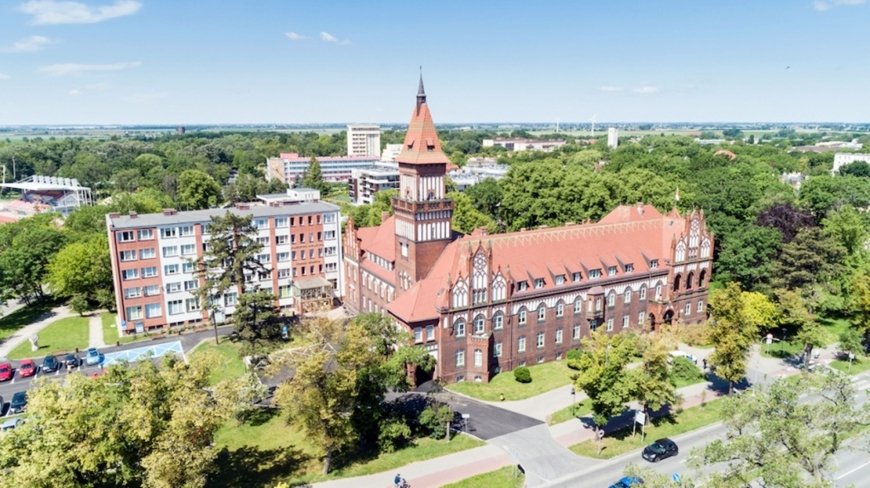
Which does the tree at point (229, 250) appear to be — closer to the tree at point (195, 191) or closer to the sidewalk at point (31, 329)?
the sidewalk at point (31, 329)

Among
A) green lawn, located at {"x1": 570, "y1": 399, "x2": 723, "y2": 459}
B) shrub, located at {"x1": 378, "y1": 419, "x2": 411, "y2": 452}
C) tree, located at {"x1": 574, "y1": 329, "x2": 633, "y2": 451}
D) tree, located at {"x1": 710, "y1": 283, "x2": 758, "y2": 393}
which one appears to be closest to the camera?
tree, located at {"x1": 574, "y1": 329, "x2": 633, "y2": 451}

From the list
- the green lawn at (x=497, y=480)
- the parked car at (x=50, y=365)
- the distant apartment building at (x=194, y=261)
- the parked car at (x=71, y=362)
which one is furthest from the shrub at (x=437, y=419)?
the parked car at (x=50, y=365)

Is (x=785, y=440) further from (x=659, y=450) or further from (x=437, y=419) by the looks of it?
(x=437, y=419)

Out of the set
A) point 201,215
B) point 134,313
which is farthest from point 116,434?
point 201,215

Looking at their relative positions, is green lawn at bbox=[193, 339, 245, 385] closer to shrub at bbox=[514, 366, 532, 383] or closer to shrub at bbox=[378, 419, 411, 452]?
shrub at bbox=[378, 419, 411, 452]

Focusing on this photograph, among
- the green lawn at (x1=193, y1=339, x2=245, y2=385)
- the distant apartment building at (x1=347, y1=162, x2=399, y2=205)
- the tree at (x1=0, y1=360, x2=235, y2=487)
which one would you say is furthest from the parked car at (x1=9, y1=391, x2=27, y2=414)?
the distant apartment building at (x1=347, y1=162, x2=399, y2=205)

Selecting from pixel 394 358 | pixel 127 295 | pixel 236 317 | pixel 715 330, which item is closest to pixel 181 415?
pixel 394 358
